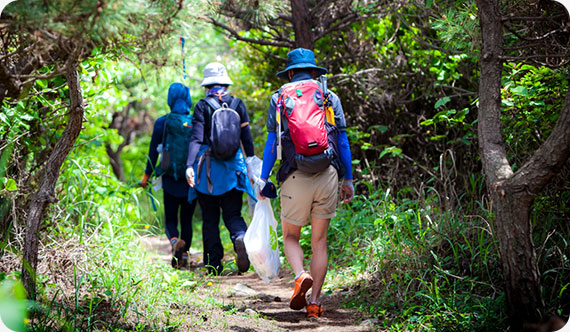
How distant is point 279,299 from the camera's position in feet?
15.1

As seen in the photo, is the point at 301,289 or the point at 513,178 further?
the point at 301,289

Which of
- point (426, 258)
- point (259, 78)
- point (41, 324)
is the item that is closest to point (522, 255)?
point (426, 258)

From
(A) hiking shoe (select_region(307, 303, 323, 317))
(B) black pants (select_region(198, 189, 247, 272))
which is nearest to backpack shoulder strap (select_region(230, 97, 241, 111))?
(B) black pants (select_region(198, 189, 247, 272))

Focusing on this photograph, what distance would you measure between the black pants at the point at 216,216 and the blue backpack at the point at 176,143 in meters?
0.52

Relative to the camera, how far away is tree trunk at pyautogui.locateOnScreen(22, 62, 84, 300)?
10.6 ft

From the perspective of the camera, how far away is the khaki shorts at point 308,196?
3961mm

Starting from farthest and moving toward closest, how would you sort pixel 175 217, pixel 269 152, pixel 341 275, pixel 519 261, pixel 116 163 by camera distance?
pixel 116 163 → pixel 175 217 → pixel 341 275 → pixel 269 152 → pixel 519 261

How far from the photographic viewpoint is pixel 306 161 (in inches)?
150

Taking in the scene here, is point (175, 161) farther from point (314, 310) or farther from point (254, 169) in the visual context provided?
point (314, 310)

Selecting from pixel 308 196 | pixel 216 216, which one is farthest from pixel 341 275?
pixel 216 216

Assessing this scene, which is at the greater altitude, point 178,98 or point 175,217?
point 178,98

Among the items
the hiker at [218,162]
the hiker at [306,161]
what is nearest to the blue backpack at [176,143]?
the hiker at [218,162]

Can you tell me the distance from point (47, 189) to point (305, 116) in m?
1.82

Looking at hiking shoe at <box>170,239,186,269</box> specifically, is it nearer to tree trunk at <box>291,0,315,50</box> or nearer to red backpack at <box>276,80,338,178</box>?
red backpack at <box>276,80,338,178</box>
